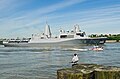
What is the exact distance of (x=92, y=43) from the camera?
13188 cm

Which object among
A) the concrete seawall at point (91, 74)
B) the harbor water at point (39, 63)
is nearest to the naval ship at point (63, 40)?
the harbor water at point (39, 63)

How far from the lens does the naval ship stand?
12850cm

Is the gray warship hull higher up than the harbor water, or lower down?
higher up

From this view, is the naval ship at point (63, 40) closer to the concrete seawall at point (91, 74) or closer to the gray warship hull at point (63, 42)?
the gray warship hull at point (63, 42)

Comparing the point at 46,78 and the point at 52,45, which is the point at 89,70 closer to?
the point at 46,78

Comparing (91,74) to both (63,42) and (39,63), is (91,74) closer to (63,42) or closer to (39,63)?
(39,63)

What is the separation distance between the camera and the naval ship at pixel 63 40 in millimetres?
128500

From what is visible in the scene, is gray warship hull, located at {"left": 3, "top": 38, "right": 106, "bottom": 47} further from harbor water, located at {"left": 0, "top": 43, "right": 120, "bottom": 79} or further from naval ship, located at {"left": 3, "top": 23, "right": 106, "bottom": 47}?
harbor water, located at {"left": 0, "top": 43, "right": 120, "bottom": 79}

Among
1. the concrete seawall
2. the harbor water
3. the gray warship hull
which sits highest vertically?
the concrete seawall

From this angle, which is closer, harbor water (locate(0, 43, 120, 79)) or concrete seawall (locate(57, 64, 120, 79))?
concrete seawall (locate(57, 64, 120, 79))

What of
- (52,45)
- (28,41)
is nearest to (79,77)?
(52,45)

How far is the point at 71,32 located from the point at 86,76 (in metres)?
127

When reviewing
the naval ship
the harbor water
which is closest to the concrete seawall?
the harbor water

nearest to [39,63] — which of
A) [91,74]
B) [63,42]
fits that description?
[91,74]
